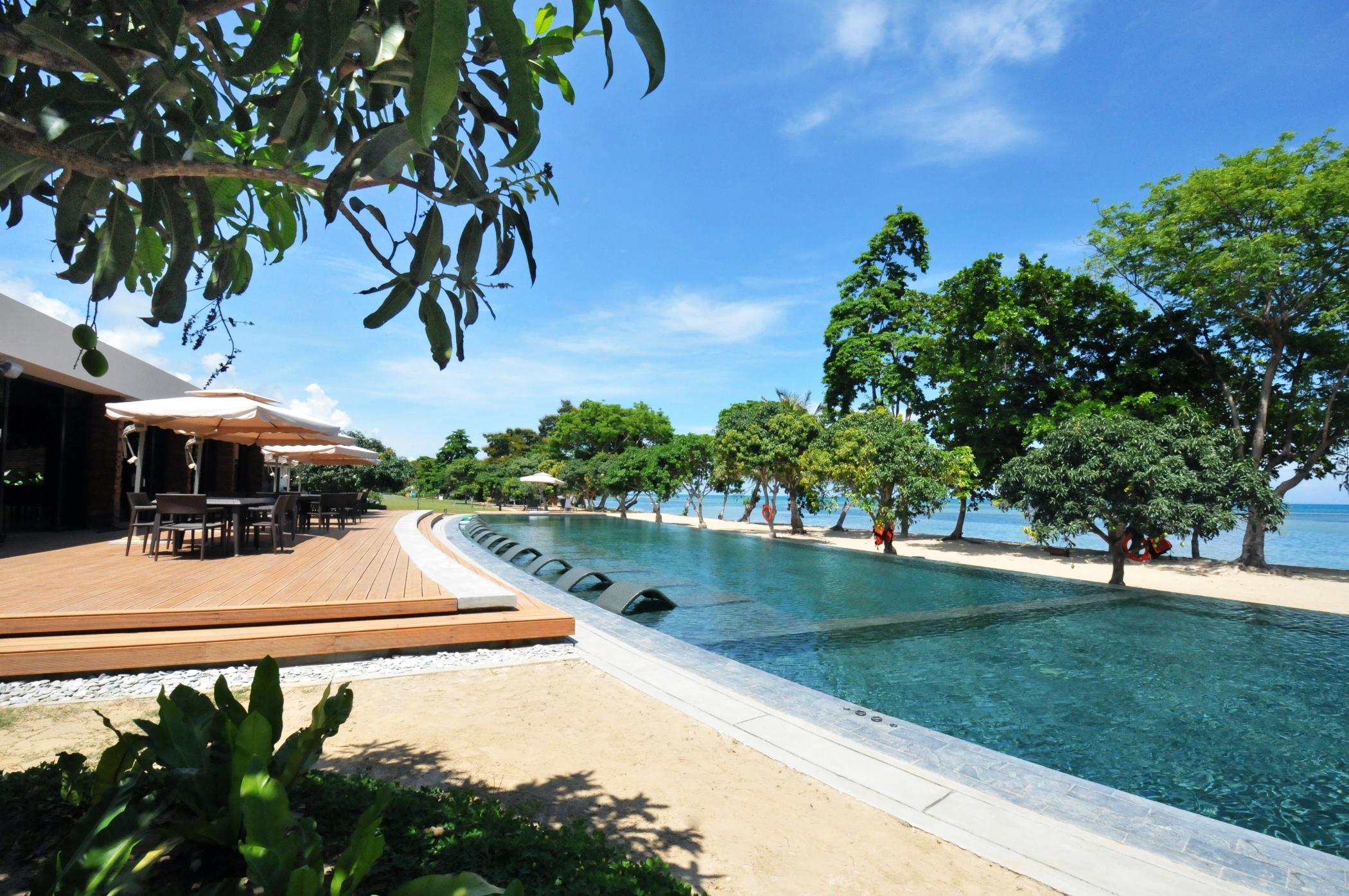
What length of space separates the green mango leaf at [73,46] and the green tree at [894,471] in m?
19.1

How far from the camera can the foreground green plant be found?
5.12ft

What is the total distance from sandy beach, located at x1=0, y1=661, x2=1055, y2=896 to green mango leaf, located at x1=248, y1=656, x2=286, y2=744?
118 cm

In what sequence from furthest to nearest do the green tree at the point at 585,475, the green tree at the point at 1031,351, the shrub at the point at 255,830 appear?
the green tree at the point at 585,475 < the green tree at the point at 1031,351 < the shrub at the point at 255,830

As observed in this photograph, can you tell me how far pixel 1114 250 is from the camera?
1844cm

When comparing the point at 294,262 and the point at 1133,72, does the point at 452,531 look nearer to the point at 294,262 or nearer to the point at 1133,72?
the point at 294,262

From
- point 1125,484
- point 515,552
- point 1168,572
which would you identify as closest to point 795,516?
point 1168,572

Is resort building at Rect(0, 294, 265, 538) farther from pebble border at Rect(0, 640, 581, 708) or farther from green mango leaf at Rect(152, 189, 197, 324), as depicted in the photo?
green mango leaf at Rect(152, 189, 197, 324)

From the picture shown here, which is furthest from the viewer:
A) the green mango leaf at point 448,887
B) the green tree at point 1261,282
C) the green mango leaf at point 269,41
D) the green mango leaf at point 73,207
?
the green tree at point 1261,282

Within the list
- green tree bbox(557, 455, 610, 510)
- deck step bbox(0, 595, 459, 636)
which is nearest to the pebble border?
deck step bbox(0, 595, 459, 636)

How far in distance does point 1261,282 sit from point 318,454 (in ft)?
79.5

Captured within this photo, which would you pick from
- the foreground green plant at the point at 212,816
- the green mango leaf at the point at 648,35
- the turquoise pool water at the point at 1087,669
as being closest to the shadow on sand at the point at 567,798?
the foreground green plant at the point at 212,816

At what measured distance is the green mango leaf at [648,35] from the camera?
1.29 metres

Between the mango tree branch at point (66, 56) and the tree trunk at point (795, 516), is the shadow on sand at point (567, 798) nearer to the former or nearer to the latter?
the mango tree branch at point (66, 56)

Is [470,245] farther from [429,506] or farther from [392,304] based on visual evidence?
[429,506]
